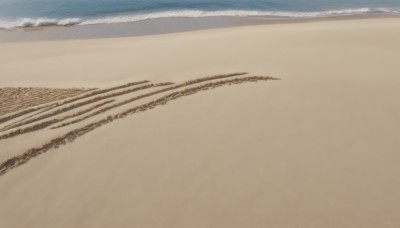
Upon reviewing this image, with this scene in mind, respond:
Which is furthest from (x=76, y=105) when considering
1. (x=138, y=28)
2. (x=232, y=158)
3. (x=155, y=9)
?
(x=155, y=9)

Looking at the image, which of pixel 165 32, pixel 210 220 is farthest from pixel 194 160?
pixel 165 32

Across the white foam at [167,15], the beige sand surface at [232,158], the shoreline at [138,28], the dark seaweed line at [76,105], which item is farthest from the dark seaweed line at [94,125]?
the white foam at [167,15]

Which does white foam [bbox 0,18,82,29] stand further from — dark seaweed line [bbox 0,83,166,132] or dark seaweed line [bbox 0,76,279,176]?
dark seaweed line [bbox 0,76,279,176]

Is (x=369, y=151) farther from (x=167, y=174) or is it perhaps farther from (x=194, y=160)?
(x=167, y=174)

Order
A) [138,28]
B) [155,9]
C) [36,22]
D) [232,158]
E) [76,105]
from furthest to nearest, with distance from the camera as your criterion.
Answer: [155,9] < [36,22] < [138,28] < [76,105] < [232,158]

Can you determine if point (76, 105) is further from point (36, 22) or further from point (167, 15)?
point (36, 22)

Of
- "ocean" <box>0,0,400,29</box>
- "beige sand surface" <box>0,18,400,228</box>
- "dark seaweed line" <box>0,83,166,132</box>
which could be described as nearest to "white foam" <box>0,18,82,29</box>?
"ocean" <box>0,0,400,29</box>
